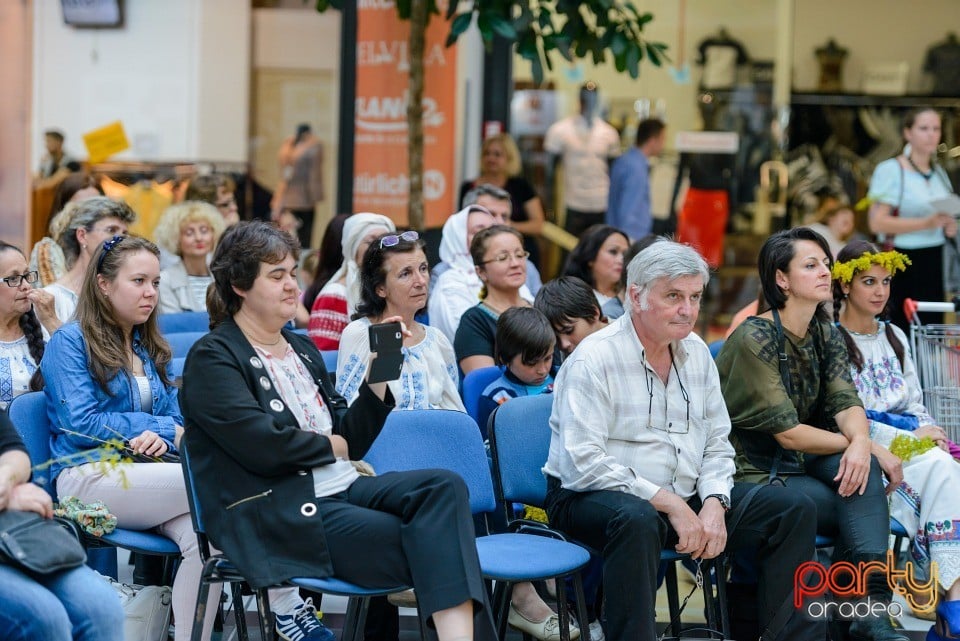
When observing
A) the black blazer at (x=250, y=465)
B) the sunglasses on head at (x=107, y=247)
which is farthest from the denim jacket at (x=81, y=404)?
the black blazer at (x=250, y=465)

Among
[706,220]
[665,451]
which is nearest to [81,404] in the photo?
[665,451]

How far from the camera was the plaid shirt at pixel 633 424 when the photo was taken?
13.4ft

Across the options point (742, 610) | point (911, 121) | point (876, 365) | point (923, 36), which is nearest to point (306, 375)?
point (742, 610)

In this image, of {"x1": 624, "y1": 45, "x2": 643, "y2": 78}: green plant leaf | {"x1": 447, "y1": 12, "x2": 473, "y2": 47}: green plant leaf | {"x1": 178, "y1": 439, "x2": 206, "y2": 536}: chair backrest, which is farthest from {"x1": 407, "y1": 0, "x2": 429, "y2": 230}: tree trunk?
{"x1": 178, "y1": 439, "x2": 206, "y2": 536}: chair backrest

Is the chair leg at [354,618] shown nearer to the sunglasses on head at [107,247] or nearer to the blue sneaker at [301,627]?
the blue sneaker at [301,627]

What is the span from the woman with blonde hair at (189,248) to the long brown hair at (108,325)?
6.23 feet

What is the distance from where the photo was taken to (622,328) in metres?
4.26

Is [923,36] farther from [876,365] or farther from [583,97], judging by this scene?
[876,365]

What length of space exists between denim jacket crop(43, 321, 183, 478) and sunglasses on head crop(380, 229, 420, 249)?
1.04 meters

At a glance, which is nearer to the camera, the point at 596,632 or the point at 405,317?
the point at 596,632

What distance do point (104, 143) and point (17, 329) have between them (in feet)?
Answer: 14.9

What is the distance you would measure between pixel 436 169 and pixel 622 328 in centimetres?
441

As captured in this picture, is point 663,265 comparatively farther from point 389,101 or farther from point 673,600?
point 389,101

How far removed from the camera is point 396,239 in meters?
4.79
